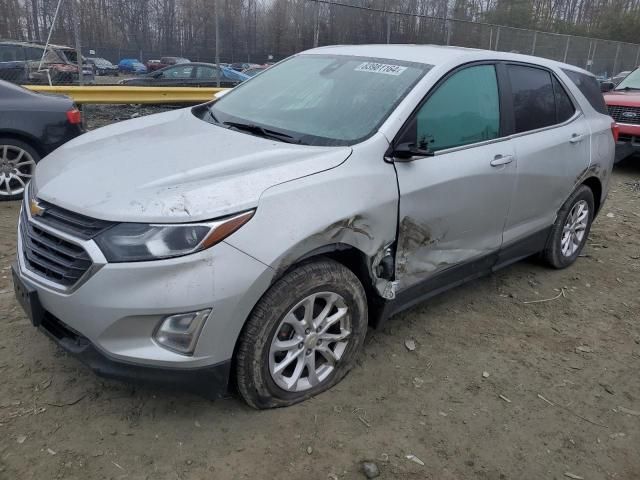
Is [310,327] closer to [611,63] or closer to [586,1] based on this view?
[611,63]

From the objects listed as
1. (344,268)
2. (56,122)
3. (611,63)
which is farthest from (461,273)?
(611,63)

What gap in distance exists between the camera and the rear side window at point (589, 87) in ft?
14.9

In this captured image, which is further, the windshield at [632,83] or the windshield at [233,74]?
the windshield at [233,74]

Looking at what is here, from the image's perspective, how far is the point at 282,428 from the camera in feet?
8.96

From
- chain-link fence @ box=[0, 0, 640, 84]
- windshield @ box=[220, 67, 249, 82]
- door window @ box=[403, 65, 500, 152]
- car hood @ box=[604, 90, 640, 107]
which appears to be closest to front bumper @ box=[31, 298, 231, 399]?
door window @ box=[403, 65, 500, 152]

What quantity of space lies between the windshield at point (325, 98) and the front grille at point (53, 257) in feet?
4.25

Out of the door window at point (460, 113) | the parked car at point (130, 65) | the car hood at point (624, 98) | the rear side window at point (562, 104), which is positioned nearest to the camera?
the door window at point (460, 113)

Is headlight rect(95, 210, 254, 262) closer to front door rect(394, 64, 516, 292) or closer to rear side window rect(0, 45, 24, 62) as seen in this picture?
front door rect(394, 64, 516, 292)

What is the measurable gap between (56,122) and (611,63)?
24.9 metres

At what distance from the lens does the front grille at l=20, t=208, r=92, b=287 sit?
7.70ft

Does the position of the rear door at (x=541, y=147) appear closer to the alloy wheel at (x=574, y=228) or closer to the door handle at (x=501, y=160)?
the door handle at (x=501, y=160)

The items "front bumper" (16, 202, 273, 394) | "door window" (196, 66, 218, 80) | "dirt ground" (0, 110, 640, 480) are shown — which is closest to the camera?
"front bumper" (16, 202, 273, 394)

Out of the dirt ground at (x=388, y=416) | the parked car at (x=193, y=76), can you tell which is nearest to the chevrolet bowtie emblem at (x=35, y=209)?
the dirt ground at (x=388, y=416)

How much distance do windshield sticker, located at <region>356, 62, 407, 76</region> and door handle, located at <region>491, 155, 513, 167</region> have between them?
2.65 feet
